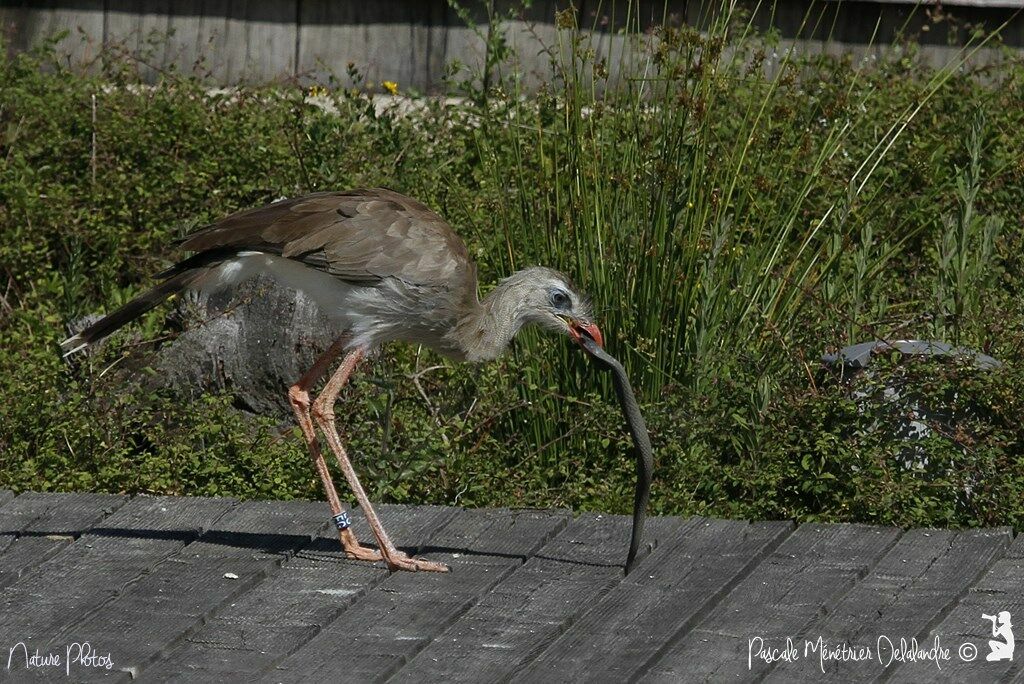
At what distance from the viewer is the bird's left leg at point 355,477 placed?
13.9ft

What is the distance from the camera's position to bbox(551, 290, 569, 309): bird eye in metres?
5.17

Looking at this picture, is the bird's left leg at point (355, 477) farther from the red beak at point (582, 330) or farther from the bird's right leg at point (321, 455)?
the red beak at point (582, 330)

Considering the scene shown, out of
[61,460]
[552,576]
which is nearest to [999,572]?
[552,576]

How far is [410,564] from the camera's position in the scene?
13.9ft

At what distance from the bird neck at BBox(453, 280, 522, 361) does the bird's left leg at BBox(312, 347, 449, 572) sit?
0.37 metres

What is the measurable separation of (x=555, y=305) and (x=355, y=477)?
0.91m

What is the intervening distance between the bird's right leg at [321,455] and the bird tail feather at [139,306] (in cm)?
55

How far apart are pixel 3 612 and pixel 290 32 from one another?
6.72 m

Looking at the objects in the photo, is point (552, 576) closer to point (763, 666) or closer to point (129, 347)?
point (763, 666)

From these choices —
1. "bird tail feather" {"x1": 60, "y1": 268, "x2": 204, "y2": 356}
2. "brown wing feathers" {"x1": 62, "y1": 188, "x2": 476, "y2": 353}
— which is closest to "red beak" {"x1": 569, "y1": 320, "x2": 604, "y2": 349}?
"brown wing feathers" {"x1": 62, "y1": 188, "x2": 476, "y2": 353}

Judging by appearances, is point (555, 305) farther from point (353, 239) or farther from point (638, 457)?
point (638, 457)
